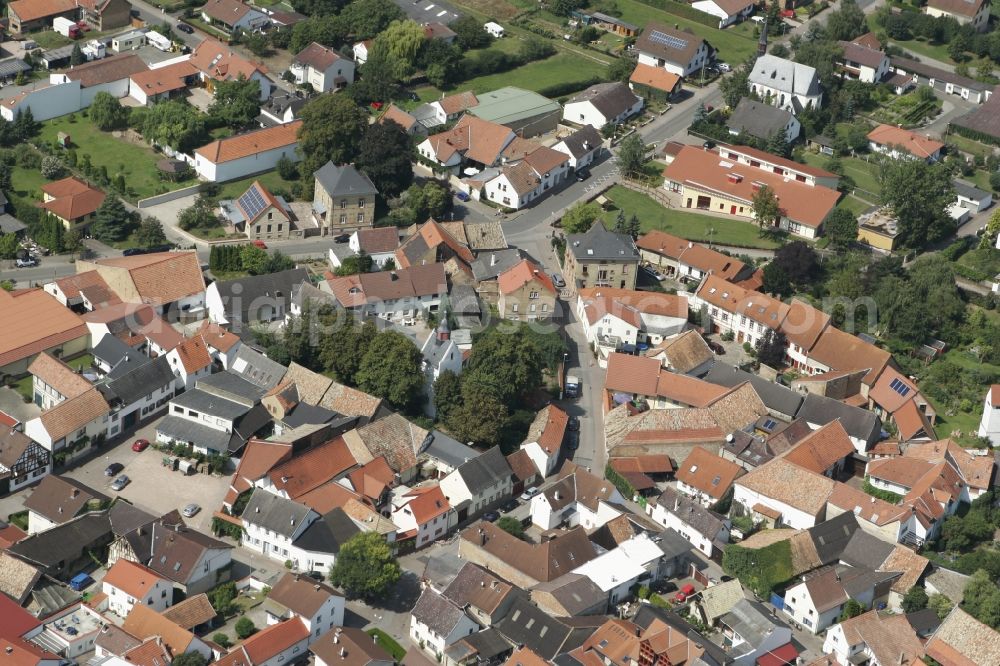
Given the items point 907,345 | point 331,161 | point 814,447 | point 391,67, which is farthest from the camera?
point 391,67

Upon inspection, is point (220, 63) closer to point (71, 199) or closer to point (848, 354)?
point (71, 199)

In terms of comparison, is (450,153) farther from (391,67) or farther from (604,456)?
(604,456)

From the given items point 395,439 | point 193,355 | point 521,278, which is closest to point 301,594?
point 395,439

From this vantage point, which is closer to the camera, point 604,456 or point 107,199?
point 604,456

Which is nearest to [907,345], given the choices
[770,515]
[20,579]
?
[770,515]

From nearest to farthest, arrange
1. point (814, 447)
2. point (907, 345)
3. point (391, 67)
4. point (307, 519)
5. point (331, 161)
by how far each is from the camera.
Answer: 1. point (307, 519)
2. point (814, 447)
3. point (907, 345)
4. point (331, 161)
5. point (391, 67)

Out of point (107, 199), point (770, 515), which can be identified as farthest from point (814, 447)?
point (107, 199)
